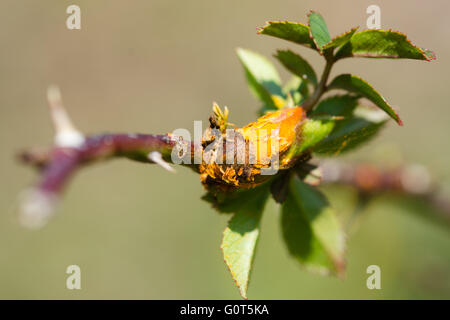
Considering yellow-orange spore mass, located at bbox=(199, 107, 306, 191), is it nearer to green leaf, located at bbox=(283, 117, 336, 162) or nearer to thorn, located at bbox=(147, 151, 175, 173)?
green leaf, located at bbox=(283, 117, 336, 162)

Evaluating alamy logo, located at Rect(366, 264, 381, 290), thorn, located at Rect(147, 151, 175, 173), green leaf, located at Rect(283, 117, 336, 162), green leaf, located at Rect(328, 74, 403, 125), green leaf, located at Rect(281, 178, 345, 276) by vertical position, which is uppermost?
green leaf, located at Rect(328, 74, 403, 125)

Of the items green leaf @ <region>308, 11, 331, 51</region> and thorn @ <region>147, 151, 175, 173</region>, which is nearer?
thorn @ <region>147, 151, 175, 173</region>

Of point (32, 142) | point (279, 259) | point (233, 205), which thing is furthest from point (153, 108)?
point (233, 205)

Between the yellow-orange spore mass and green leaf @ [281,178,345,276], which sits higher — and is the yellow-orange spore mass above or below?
above

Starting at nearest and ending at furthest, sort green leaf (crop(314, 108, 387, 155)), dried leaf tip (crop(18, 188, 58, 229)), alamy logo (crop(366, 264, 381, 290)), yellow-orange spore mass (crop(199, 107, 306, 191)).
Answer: dried leaf tip (crop(18, 188, 58, 229)), yellow-orange spore mass (crop(199, 107, 306, 191)), green leaf (crop(314, 108, 387, 155)), alamy logo (crop(366, 264, 381, 290))

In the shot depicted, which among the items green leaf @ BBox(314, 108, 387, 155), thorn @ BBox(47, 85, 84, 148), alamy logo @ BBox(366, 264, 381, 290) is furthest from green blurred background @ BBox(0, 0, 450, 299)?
thorn @ BBox(47, 85, 84, 148)

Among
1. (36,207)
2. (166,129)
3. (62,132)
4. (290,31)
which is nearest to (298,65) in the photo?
(290,31)
